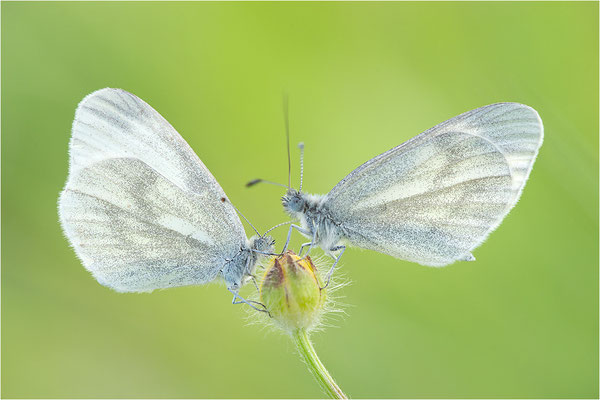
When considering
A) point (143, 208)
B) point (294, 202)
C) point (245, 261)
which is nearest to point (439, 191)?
point (294, 202)

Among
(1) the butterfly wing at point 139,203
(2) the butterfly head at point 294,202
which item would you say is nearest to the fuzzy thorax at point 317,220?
(2) the butterfly head at point 294,202

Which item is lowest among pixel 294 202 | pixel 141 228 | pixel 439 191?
pixel 439 191

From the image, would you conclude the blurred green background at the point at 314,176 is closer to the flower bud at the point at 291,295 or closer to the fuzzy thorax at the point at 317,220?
the fuzzy thorax at the point at 317,220

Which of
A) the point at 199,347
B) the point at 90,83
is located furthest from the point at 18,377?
the point at 90,83

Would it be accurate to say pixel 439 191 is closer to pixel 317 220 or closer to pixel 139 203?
pixel 317 220

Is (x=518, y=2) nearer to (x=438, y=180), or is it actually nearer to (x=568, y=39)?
(x=568, y=39)

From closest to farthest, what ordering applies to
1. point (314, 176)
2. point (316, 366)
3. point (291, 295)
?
point (316, 366), point (291, 295), point (314, 176)

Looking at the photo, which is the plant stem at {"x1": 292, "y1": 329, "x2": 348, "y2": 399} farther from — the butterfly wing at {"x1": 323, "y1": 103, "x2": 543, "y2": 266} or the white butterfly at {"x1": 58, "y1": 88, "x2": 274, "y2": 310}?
the butterfly wing at {"x1": 323, "y1": 103, "x2": 543, "y2": 266}
